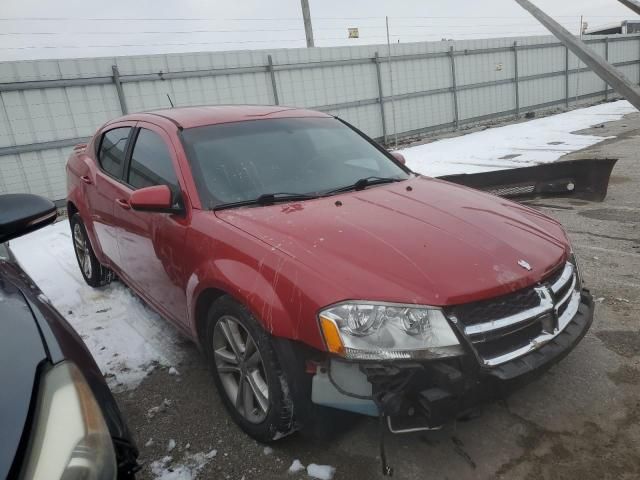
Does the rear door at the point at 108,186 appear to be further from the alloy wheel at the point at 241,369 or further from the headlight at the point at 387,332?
the headlight at the point at 387,332

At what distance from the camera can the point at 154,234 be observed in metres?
2.95

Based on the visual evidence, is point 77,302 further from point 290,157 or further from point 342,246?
point 342,246

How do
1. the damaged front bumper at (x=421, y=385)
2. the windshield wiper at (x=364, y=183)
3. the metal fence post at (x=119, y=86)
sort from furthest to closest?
the metal fence post at (x=119, y=86), the windshield wiper at (x=364, y=183), the damaged front bumper at (x=421, y=385)

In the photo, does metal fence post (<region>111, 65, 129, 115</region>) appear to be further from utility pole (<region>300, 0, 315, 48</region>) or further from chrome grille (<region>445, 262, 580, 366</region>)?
chrome grille (<region>445, 262, 580, 366</region>)

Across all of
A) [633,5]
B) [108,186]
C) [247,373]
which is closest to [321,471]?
[247,373]

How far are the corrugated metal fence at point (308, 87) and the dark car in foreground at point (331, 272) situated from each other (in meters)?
7.16

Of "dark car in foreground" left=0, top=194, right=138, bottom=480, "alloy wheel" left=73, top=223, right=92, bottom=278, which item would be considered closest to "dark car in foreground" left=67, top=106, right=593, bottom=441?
"dark car in foreground" left=0, top=194, right=138, bottom=480

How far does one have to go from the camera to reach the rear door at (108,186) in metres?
3.60

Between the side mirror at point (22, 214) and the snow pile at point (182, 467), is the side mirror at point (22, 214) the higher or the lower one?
the higher one

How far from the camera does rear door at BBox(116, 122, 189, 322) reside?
9.01 feet

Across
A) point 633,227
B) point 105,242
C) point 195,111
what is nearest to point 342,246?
point 195,111

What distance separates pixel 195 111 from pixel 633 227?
4514 millimetres

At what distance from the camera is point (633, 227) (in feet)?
16.7

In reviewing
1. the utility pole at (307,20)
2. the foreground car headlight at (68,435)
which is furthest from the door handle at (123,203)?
the utility pole at (307,20)
